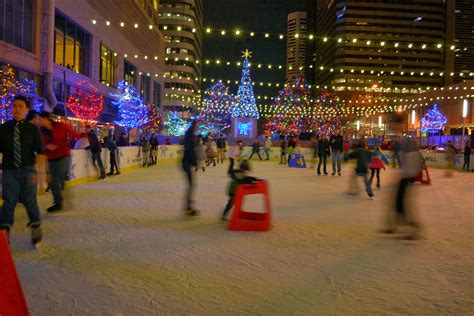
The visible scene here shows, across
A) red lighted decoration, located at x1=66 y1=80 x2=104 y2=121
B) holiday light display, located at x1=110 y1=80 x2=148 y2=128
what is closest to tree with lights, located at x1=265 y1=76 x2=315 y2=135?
holiday light display, located at x1=110 y1=80 x2=148 y2=128

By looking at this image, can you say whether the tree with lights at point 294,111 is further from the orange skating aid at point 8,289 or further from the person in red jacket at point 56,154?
the orange skating aid at point 8,289

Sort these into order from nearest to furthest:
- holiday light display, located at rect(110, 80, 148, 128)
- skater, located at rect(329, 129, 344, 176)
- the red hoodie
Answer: the red hoodie, skater, located at rect(329, 129, 344, 176), holiday light display, located at rect(110, 80, 148, 128)

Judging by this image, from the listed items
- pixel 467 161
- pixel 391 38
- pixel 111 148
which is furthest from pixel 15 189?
pixel 391 38

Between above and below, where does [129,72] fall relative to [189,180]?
above

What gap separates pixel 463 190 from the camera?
12.4 metres

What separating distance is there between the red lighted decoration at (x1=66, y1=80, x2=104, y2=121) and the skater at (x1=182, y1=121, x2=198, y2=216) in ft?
68.7

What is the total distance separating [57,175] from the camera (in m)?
7.19

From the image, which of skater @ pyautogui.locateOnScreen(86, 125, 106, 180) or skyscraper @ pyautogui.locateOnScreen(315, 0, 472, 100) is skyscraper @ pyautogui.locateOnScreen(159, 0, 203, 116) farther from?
skater @ pyautogui.locateOnScreen(86, 125, 106, 180)

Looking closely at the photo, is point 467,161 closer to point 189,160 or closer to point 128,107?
point 189,160

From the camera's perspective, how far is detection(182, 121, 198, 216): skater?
23.2 ft

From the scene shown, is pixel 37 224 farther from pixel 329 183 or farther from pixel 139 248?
pixel 329 183

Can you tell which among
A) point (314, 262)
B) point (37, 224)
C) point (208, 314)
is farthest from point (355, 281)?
point (37, 224)

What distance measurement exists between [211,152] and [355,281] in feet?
55.1

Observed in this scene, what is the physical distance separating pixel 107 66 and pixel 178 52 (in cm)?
5594
